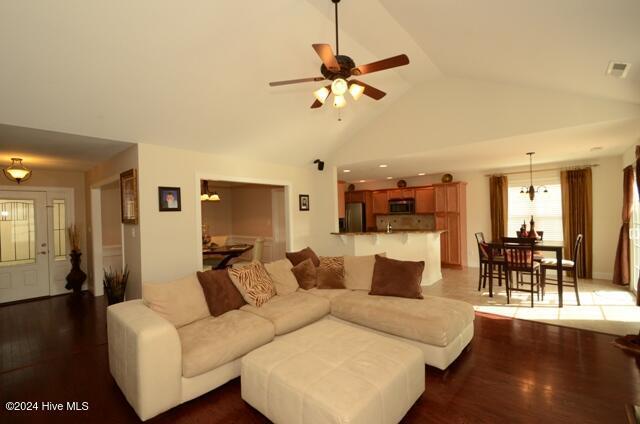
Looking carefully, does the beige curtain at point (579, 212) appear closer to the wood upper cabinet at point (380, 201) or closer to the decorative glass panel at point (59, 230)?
the wood upper cabinet at point (380, 201)

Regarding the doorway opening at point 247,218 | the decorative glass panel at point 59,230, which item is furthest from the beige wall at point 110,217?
the doorway opening at point 247,218

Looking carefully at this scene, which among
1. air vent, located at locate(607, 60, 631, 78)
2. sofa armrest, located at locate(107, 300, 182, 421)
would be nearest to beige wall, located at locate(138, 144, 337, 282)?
sofa armrest, located at locate(107, 300, 182, 421)

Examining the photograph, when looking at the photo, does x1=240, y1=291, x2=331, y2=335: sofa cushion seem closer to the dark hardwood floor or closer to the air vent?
the dark hardwood floor

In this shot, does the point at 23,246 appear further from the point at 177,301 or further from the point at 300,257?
the point at 300,257

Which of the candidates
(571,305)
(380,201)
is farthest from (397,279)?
(380,201)

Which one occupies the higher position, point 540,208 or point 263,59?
point 263,59

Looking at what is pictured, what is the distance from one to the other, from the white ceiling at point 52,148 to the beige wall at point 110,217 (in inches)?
35.0

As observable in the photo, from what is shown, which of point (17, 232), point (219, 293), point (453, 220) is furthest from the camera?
point (453, 220)

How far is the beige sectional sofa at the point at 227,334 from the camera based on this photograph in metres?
2.08

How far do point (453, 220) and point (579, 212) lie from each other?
2429 millimetres

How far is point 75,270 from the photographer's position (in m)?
5.63

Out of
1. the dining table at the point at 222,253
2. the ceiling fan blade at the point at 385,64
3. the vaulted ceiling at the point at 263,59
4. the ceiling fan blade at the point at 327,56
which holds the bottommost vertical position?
the dining table at the point at 222,253

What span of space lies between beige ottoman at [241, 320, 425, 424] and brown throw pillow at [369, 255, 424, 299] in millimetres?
996

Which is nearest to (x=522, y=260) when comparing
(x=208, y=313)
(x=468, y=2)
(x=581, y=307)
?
(x=581, y=307)
